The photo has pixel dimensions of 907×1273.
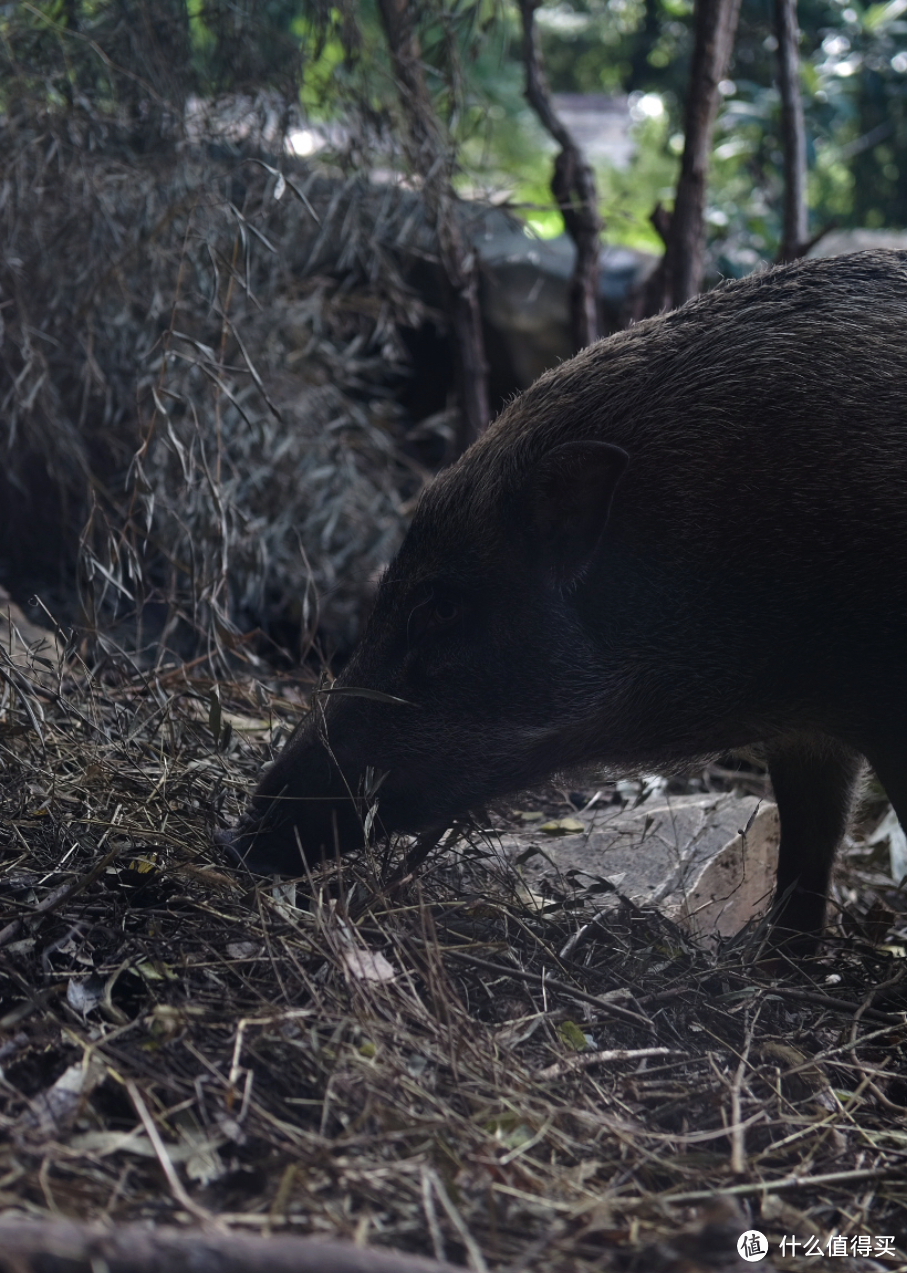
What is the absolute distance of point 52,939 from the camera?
2.06m

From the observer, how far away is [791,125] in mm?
5629

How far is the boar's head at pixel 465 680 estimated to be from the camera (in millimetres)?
2668

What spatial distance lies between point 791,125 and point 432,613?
13.6 feet

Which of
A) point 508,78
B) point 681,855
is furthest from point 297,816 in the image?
point 508,78

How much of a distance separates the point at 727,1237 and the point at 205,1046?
0.85 meters

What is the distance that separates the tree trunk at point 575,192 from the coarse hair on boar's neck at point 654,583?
2640 mm

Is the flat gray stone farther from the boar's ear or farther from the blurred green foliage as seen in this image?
the blurred green foliage

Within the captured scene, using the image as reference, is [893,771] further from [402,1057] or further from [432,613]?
[402,1057]

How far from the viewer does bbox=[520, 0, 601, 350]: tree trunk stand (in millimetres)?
5184

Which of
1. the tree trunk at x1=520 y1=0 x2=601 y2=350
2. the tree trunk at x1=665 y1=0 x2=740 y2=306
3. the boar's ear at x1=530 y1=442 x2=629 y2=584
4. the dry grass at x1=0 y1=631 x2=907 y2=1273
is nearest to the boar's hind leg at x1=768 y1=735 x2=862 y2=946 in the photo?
the dry grass at x1=0 y1=631 x2=907 y2=1273

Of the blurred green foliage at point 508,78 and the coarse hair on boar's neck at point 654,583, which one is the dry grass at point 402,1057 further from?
the blurred green foliage at point 508,78

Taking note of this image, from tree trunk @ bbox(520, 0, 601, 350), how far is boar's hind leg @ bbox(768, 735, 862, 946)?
9.30ft

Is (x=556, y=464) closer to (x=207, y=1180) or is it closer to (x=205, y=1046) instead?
(x=205, y=1046)

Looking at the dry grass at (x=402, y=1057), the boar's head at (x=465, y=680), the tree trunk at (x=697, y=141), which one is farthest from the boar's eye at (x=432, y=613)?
the tree trunk at (x=697, y=141)
